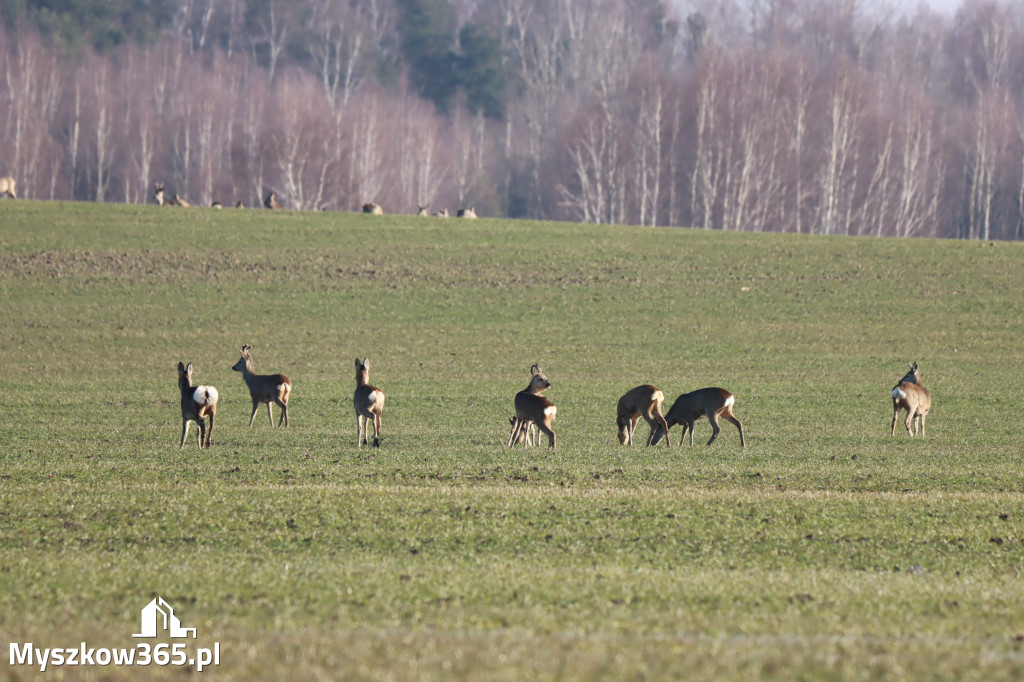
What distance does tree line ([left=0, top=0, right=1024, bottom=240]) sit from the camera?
87.2 m

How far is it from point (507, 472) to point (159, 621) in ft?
28.5

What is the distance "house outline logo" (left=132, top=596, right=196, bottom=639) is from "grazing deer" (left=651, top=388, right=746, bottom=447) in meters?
13.0

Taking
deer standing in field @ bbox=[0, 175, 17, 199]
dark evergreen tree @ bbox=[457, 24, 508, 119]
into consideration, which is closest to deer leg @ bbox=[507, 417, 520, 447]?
deer standing in field @ bbox=[0, 175, 17, 199]

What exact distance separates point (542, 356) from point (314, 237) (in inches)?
757

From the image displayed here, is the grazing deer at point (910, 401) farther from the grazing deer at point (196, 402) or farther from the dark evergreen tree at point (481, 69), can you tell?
the dark evergreen tree at point (481, 69)

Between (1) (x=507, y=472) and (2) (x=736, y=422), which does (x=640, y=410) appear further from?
(1) (x=507, y=472)

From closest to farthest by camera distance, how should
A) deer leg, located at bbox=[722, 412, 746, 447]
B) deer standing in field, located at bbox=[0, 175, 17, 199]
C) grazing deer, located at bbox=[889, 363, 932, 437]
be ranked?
deer leg, located at bbox=[722, 412, 746, 447] < grazing deer, located at bbox=[889, 363, 932, 437] < deer standing in field, located at bbox=[0, 175, 17, 199]

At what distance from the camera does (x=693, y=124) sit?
88.1 m

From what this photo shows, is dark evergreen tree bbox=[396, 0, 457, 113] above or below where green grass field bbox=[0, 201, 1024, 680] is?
above

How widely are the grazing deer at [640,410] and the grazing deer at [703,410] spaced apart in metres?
0.16

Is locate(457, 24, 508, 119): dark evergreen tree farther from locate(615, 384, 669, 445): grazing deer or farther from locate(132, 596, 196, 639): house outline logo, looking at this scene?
locate(132, 596, 196, 639): house outline logo

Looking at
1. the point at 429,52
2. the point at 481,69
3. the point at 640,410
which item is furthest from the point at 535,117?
the point at 640,410

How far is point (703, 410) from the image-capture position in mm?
20609

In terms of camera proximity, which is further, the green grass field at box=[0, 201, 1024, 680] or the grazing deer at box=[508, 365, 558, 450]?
the grazing deer at box=[508, 365, 558, 450]
